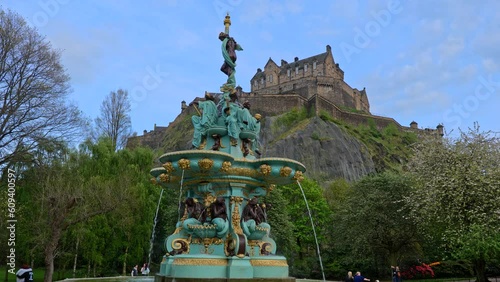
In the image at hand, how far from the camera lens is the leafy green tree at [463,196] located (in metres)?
21.1

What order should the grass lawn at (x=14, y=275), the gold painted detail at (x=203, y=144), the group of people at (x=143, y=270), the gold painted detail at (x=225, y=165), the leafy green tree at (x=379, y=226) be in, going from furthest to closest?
the leafy green tree at (x=379, y=226) < the grass lawn at (x=14, y=275) < the group of people at (x=143, y=270) < the gold painted detail at (x=203, y=144) < the gold painted detail at (x=225, y=165)

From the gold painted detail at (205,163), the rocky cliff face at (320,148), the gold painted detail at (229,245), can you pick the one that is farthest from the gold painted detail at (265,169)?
the rocky cliff face at (320,148)

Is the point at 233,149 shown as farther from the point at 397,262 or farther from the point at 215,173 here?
the point at 397,262

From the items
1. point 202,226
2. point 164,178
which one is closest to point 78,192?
point 164,178

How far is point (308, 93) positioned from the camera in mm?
97062

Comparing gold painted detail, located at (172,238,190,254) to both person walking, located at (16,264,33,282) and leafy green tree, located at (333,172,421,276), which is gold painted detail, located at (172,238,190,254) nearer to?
person walking, located at (16,264,33,282)

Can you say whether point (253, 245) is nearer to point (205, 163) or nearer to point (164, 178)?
point (205, 163)

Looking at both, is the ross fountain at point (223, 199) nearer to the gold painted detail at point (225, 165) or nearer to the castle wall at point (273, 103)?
the gold painted detail at point (225, 165)

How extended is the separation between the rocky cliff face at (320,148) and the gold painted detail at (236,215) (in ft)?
202

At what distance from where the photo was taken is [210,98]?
1138 centimetres

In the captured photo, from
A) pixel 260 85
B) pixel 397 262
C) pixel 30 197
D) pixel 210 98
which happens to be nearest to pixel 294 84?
pixel 260 85

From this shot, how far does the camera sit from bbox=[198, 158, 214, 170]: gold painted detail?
959 cm

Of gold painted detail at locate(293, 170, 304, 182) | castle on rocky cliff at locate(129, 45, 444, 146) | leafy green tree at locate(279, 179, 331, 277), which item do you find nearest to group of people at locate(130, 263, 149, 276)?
leafy green tree at locate(279, 179, 331, 277)

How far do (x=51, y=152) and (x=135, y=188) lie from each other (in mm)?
7802
